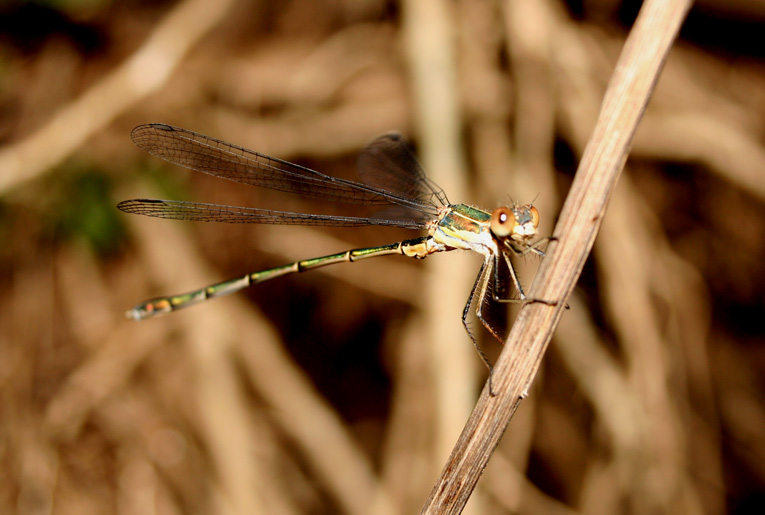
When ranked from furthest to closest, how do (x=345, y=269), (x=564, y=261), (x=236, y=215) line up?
1. (x=345, y=269)
2. (x=236, y=215)
3. (x=564, y=261)

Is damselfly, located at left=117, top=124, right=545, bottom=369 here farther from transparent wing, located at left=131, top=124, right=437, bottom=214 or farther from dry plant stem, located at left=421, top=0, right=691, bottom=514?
dry plant stem, located at left=421, top=0, right=691, bottom=514

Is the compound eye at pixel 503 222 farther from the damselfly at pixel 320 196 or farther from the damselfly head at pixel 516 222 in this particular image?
the damselfly at pixel 320 196

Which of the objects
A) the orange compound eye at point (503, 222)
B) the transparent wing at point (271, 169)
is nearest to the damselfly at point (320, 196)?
the transparent wing at point (271, 169)

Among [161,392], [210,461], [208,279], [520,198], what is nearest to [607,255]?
[520,198]

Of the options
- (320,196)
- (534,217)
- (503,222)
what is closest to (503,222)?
(503,222)

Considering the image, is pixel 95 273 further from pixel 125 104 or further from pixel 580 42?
pixel 580 42

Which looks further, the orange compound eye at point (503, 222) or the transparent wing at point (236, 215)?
the transparent wing at point (236, 215)

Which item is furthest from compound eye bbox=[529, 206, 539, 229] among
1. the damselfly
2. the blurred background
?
the blurred background

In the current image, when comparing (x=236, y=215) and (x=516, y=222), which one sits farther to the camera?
(x=236, y=215)

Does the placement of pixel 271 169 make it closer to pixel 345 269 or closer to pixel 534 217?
pixel 534 217
